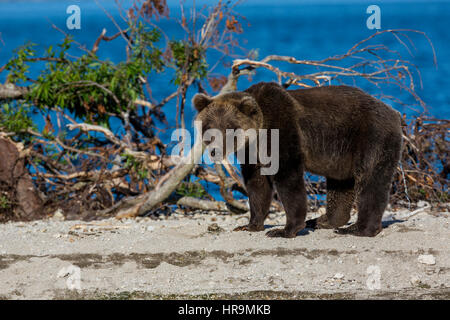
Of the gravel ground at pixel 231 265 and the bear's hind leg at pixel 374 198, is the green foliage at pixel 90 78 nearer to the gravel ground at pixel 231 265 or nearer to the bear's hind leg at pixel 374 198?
the gravel ground at pixel 231 265

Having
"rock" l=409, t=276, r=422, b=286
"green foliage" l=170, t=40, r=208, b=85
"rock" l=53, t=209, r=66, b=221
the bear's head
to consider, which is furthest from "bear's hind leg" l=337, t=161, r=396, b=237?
"rock" l=53, t=209, r=66, b=221

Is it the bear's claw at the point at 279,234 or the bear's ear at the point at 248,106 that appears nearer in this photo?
the bear's ear at the point at 248,106

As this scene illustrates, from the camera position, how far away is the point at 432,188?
9117 millimetres

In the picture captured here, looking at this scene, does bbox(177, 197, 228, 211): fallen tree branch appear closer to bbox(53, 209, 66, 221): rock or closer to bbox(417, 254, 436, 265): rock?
bbox(53, 209, 66, 221): rock

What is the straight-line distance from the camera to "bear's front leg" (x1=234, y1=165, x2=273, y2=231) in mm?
6828

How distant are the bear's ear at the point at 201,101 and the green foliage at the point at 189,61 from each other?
3.44m

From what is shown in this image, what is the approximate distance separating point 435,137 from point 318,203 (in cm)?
193

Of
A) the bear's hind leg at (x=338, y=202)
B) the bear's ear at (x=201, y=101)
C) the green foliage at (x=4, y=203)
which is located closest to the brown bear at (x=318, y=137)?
the bear's ear at (x=201, y=101)

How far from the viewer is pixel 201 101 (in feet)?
21.9

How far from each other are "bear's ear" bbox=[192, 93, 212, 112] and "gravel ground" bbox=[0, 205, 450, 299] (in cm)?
134

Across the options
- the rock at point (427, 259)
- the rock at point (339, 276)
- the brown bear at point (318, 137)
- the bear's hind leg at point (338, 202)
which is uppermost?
the brown bear at point (318, 137)

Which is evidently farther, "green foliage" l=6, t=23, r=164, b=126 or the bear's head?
"green foliage" l=6, t=23, r=164, b=126

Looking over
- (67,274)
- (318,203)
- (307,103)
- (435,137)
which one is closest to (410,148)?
(435,137)

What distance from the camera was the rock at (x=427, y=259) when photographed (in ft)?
19.7
